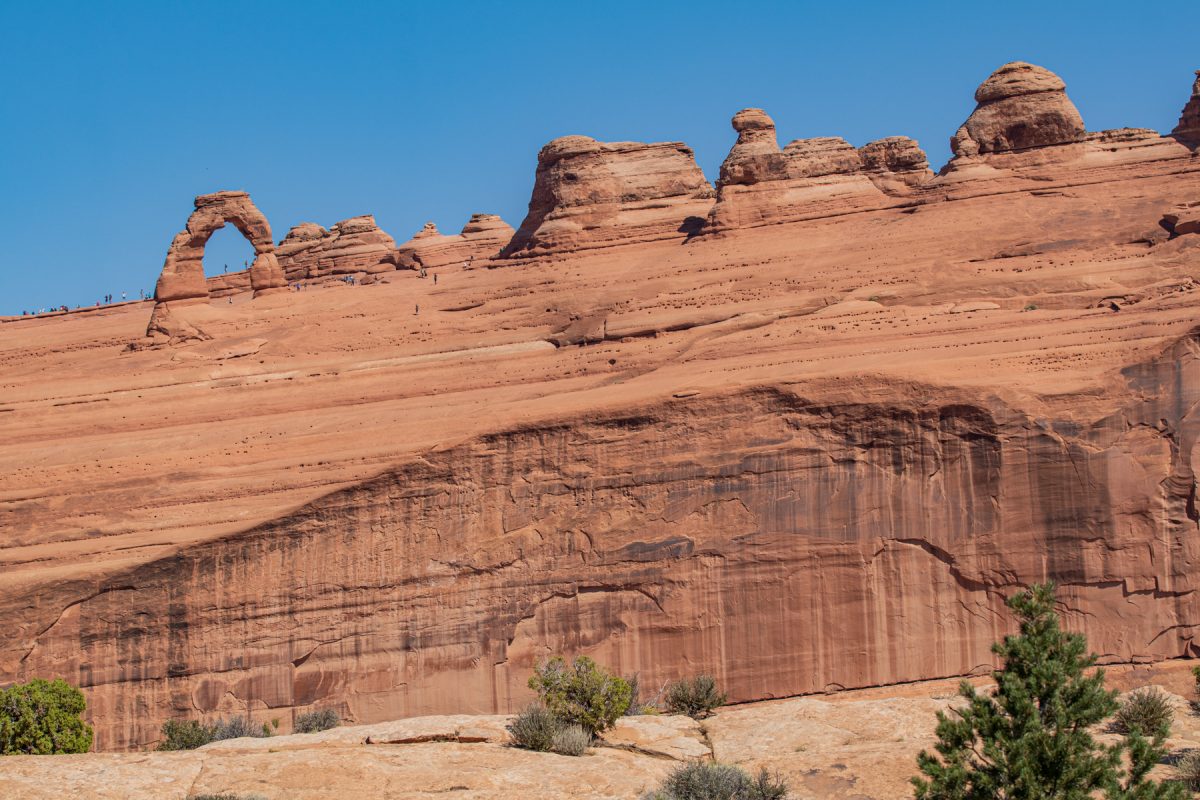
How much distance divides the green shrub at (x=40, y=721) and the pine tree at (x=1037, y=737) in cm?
1349

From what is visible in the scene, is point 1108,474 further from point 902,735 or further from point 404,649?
point 404,649

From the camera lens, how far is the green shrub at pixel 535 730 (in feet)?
69.5

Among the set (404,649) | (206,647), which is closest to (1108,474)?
(404,649)

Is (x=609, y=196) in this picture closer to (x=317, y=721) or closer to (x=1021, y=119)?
(x=1021, y=119)

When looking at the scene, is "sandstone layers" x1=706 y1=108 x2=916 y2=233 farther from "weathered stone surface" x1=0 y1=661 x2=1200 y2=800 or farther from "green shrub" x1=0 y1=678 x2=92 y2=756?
"green shrub" x1=0 y1=678 x2=92 y2=756

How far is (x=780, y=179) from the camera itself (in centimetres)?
3859

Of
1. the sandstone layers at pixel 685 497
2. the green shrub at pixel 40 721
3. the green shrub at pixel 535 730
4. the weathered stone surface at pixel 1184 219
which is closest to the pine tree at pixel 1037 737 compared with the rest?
the green shrub at pixel 535 730

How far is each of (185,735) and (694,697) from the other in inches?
336

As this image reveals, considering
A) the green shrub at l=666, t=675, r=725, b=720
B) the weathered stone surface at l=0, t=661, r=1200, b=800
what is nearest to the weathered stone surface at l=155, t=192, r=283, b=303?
the green shrub at l=666, t=675, r=725, b=720

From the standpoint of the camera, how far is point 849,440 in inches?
1118

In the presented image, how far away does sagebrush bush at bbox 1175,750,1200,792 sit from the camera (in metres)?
19.1

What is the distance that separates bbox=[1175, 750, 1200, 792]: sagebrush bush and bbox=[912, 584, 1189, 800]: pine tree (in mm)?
3079

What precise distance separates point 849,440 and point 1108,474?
14.5ft

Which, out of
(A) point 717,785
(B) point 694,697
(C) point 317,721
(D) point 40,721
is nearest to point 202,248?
(C) point 317,721
